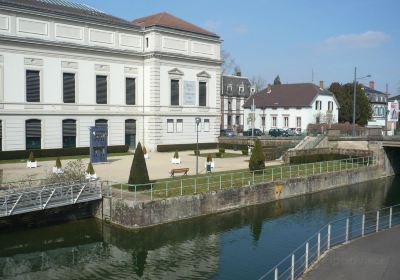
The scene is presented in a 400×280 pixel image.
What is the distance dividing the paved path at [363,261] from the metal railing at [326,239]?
51 centimetres

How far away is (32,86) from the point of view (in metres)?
39.8

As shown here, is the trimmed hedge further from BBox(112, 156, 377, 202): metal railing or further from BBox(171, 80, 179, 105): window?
BBox(112, 156, 377, 202): metal railing

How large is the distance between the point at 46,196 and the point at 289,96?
2203 inches

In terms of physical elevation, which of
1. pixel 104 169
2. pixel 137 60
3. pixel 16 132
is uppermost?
pixel 137 60

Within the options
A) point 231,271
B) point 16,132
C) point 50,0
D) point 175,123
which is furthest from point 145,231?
point 50,0

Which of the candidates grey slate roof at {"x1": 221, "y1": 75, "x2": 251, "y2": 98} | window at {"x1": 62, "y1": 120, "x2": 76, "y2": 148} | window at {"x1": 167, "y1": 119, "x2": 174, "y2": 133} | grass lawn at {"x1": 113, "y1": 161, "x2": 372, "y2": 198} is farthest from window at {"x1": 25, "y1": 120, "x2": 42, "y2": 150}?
grey slate roof at {"x1": 221, "y1": 75, "x2": 251, "y2": 98}

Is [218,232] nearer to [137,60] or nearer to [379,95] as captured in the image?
[137,60]

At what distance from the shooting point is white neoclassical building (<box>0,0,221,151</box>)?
38.8 metres

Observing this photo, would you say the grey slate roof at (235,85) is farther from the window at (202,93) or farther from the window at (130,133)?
the window at (130,133)

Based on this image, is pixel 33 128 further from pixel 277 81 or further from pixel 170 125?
pixel 277 81

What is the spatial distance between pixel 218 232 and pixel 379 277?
33.9ft

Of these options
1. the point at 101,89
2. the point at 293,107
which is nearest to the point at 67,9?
the point at 101,89

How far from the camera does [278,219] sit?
2561 centimetres

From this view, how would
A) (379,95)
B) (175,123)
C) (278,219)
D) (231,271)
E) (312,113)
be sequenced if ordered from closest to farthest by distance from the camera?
(231,271) < (278,219) < (175,123) < (312,113) < (379,95)
